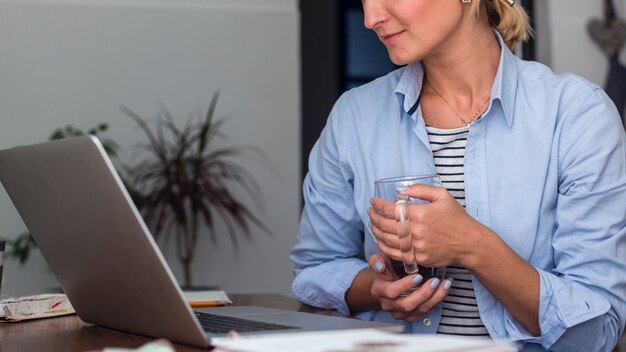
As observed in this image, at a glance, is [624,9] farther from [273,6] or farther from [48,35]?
[48,35]

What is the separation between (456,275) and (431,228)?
0.31m

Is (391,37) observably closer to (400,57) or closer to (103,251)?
(400,57)

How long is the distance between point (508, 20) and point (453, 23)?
19 centimetres

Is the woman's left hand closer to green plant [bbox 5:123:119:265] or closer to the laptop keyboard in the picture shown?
the laptop keyboard

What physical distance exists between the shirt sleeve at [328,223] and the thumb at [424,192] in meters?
0.43

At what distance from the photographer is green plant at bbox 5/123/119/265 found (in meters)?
4.38

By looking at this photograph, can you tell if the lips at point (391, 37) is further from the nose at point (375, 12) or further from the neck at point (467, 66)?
the neck at point (467, 66)

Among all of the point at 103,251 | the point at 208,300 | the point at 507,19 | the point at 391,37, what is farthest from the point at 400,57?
the point at 103,251

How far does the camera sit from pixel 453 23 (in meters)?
1.70

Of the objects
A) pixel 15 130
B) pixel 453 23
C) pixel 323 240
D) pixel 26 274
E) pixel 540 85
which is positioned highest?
pixel 453 23

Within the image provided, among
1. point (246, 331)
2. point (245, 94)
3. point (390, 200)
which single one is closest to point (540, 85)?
point (390, 200)

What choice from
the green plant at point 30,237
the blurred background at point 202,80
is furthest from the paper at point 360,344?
the blurred background at point 202,80

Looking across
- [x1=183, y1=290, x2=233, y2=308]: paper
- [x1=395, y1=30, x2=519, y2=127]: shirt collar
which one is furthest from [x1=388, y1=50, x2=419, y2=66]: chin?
[x1=183, y1=290, x2=233, y2=308]: paper

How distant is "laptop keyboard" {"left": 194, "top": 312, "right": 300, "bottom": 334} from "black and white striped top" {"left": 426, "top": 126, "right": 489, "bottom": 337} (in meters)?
0.46
